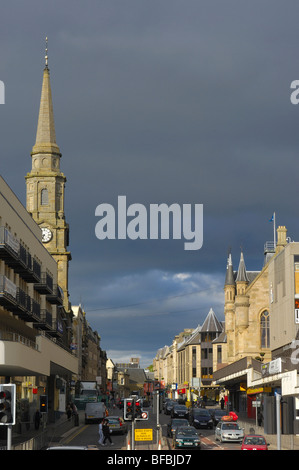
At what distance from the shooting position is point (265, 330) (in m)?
112

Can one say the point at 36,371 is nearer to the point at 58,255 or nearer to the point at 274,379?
the point at 274,379

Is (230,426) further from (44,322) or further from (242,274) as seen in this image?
(242,274)

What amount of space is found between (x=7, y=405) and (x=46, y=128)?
110 metres

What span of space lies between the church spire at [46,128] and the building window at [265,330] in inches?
1658

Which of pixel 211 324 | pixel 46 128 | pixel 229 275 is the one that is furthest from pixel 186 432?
pixel 211 324

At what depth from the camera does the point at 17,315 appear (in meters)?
63.5

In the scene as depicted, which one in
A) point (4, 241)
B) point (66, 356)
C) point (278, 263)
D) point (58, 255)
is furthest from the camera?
point (58, 255)

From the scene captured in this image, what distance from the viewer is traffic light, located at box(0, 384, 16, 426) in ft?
74.4

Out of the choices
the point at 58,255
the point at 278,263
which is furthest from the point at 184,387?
the point at 278,263

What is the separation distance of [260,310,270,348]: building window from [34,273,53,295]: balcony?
4262cm

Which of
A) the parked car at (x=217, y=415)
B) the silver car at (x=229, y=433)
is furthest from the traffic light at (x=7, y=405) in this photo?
the parked car at (x=217, y=415)

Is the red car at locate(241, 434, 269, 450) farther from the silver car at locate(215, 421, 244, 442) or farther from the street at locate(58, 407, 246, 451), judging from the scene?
the silver car at locate(215, 421, 244, 442)
